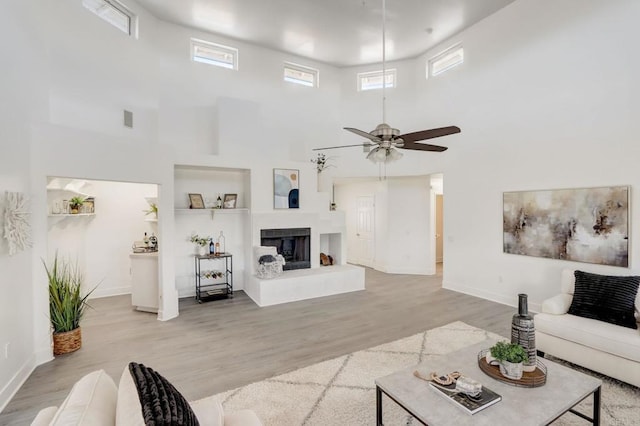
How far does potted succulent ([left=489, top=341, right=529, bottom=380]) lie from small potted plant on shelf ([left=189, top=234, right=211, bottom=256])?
16.9 feet

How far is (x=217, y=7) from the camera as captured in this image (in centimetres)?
542

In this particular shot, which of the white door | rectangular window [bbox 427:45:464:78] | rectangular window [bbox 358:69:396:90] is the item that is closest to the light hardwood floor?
the white door

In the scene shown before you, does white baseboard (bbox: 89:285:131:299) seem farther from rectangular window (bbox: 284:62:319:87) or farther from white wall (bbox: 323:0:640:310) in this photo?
white wall (bbox: 323:0:640:310)

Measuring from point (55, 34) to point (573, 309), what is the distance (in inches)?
286

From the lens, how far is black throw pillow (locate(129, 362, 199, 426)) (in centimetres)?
113

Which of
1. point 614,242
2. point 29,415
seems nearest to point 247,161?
point 29,415

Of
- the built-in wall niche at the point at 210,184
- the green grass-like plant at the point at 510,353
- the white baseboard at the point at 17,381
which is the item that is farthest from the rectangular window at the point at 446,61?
the white baseboard at the point at 17,381

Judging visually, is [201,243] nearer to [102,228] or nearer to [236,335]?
[102,228]

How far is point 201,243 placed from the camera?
5984 mm

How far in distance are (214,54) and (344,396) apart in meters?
6.62

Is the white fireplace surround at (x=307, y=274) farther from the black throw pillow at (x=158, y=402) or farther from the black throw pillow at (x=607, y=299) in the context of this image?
the black throw pillow at (x=158, y=402)

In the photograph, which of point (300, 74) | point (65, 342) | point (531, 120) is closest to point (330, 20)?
point (300, 74)

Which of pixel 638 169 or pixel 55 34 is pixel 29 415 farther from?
pixel 638 169

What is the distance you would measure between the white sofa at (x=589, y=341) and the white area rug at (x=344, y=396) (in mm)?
186
